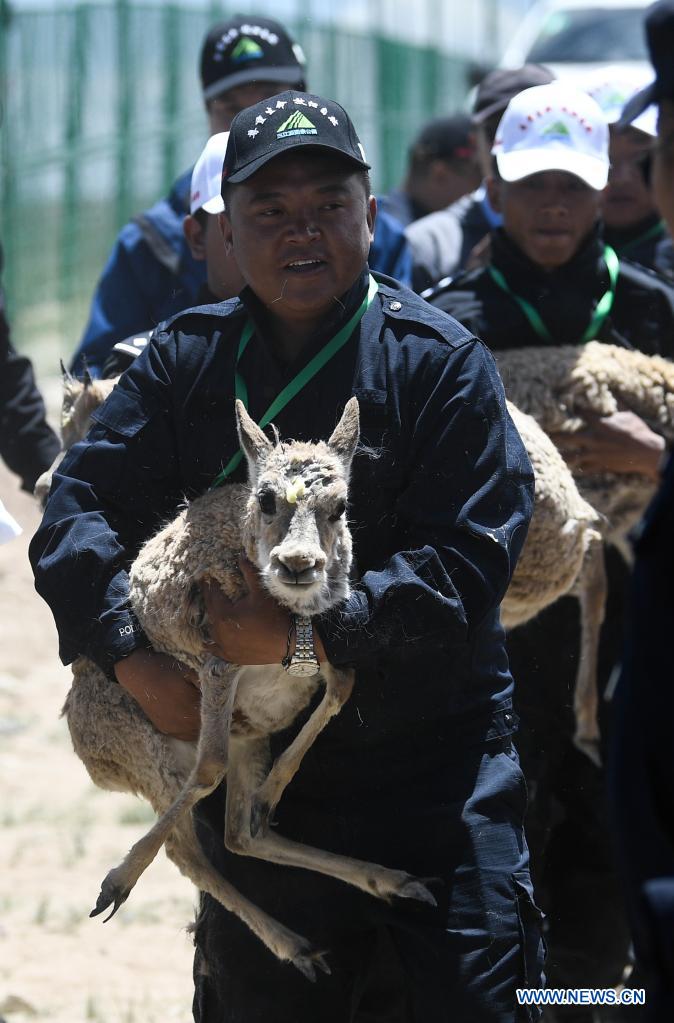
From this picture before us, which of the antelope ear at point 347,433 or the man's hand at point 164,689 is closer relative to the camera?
the antelope ear at point 347,433

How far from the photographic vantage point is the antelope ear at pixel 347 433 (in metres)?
3.26

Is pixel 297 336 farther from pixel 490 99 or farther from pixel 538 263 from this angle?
pixel 490 99

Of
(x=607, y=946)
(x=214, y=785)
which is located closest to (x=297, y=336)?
(x=214, y=785)

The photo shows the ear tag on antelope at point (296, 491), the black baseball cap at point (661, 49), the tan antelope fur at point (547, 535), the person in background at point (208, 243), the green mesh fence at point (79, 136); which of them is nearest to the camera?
the black baseball cap at point (661, 49)

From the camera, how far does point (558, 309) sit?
15.3 ft

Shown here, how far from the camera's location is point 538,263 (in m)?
4.69

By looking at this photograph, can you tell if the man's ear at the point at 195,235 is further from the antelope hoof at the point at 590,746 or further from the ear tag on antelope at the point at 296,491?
the antelope hoof at the point at 590,746

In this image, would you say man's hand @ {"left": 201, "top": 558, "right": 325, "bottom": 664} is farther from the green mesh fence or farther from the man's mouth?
the green mesh fence

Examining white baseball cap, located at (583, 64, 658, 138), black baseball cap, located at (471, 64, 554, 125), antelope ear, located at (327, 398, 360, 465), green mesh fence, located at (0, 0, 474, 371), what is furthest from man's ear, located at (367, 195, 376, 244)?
green mesh fence, located at (0, 0, 474, 371)

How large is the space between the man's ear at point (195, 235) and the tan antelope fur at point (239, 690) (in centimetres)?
135

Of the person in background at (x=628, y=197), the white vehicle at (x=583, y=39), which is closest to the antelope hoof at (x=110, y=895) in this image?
the person in background at (x=628, y=197)

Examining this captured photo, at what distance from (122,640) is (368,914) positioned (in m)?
0.92

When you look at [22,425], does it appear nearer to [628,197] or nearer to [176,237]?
[176,237]

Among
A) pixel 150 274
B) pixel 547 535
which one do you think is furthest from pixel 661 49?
pixel 150 274
